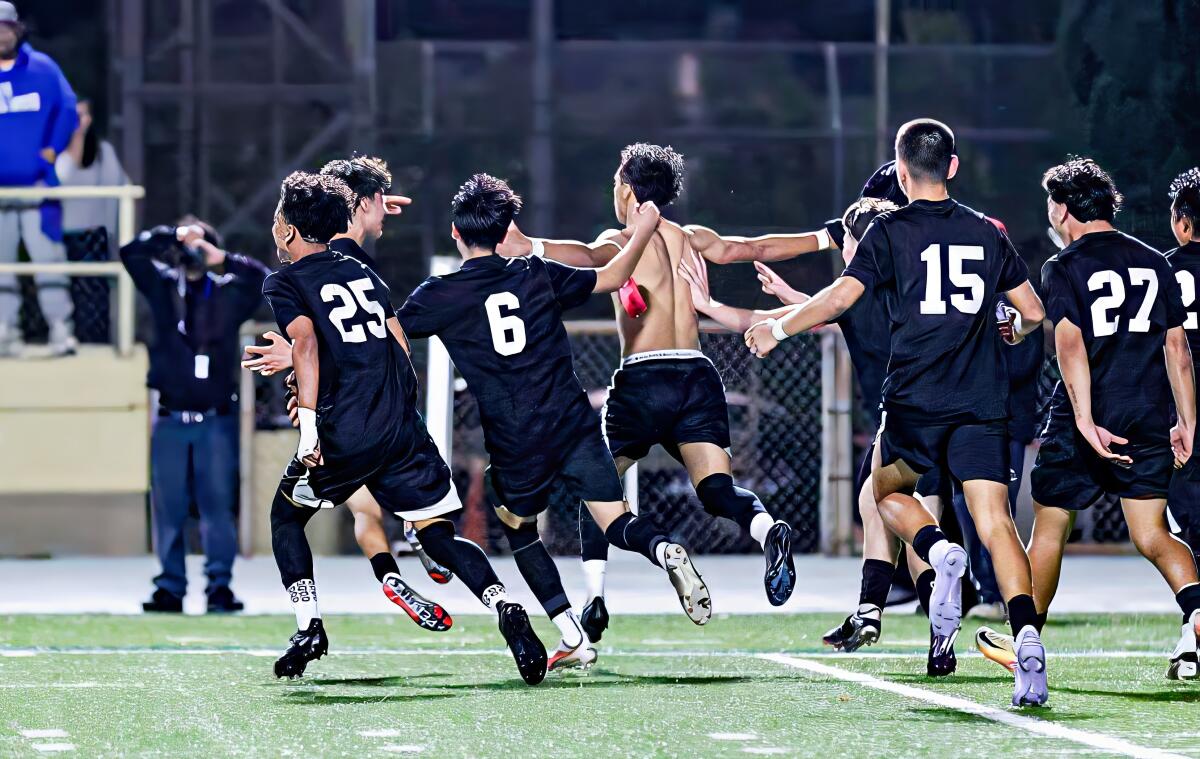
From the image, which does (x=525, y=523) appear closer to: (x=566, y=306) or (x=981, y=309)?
(x=566, y=306)

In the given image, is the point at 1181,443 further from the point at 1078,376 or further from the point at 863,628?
the point at 863,628

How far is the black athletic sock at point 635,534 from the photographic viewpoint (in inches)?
309

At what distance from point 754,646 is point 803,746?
3293 mm

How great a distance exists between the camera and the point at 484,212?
7.85m

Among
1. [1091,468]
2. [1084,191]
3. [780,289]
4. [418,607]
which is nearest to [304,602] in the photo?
[418,607]

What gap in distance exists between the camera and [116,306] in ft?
49.4

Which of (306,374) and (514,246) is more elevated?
(514,246)

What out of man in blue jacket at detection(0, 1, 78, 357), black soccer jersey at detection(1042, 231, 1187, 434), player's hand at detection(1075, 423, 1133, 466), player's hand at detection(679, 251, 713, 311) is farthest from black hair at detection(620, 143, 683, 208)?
man in blue jacket at detection(0, 1, 78, 357)

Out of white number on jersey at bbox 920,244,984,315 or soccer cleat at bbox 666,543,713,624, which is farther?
soccer cleat at bbox 666,543,713,624

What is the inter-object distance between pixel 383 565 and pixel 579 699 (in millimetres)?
1613

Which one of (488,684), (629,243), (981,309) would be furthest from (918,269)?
(488,684)

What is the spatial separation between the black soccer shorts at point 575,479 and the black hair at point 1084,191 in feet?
6.00

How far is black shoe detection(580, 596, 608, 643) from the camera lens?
888cm

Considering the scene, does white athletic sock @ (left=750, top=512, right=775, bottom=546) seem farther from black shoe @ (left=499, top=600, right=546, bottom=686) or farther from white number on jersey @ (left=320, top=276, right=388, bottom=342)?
white number on jersey @ (left=320, top=276, right=388, bottom=342)
